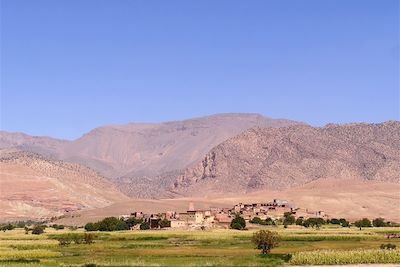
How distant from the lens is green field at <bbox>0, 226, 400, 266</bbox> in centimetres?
5944

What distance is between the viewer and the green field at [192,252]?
2340 inches

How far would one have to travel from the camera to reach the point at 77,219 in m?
161

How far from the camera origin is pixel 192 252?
230 feet

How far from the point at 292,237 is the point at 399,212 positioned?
109200 millimetres

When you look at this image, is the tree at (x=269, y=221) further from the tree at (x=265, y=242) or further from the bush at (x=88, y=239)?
the tree at (x=265, y=242)

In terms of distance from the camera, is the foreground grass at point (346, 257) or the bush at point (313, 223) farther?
the bush at point (313, 223)

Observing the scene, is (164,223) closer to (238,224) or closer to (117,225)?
(117,225)

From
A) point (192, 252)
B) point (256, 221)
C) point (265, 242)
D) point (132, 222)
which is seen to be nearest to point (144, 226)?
point (132, 222)

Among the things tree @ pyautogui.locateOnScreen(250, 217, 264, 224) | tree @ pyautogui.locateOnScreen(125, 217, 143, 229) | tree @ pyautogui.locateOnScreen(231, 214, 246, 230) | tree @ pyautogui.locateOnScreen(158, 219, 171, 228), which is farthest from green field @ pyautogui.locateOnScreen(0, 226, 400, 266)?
tree @ pyautogui.locateOnScreen(250, 217, 264, 224)

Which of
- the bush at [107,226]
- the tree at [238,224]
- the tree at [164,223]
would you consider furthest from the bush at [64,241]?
the tree at [238,224]

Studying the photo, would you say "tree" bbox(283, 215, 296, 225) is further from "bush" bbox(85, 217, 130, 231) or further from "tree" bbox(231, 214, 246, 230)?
"bush" bbox(85, 217, 130, 231)

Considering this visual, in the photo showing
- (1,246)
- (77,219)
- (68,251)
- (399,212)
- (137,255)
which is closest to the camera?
(137,255)

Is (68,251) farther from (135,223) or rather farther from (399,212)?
(399,212)

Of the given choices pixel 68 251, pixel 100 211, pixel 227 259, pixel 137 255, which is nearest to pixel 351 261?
pixel 227 259
